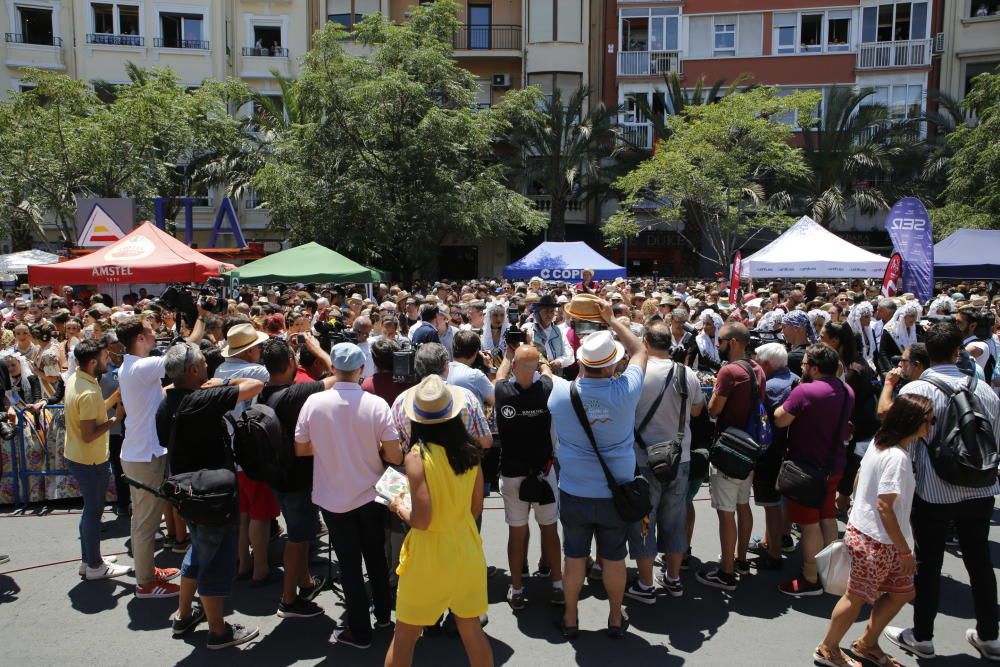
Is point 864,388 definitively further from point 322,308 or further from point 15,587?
point 322,308

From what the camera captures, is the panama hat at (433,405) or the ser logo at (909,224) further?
the ser logo at (909,224)

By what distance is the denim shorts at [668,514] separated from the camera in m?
4.89

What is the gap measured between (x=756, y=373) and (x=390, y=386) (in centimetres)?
255

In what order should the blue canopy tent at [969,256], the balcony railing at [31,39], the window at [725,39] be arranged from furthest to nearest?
the window at [725,39] → the balcony railing at [31,39] → the blue canopy tent at [969,256]

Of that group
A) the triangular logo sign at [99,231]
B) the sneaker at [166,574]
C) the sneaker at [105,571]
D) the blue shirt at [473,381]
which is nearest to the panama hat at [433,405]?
the blue shirt at [473,381]

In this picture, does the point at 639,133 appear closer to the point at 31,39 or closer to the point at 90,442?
the point at 31,39

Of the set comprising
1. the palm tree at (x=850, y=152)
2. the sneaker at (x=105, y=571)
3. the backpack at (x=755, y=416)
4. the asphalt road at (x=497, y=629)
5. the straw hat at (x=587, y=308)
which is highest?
the palm tree at (x=850, y=152)

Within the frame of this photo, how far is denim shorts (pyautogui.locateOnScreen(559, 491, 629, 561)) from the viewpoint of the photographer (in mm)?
4270

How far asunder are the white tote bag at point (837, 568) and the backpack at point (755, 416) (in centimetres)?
114

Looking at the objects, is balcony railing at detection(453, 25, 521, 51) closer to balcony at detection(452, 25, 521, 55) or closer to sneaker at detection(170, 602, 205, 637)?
balcony at detection(452, 25, 521, 55)

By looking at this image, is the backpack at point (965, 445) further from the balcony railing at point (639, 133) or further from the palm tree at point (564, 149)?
the balcony railing at point (639, 133)

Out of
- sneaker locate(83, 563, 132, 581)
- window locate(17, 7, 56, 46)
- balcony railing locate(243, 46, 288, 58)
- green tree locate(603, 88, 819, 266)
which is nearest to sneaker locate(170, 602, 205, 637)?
sneaker locate(83, 563, 132, 581)

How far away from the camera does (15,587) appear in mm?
5176

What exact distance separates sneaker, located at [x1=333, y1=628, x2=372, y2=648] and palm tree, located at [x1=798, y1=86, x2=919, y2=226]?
24921mm
